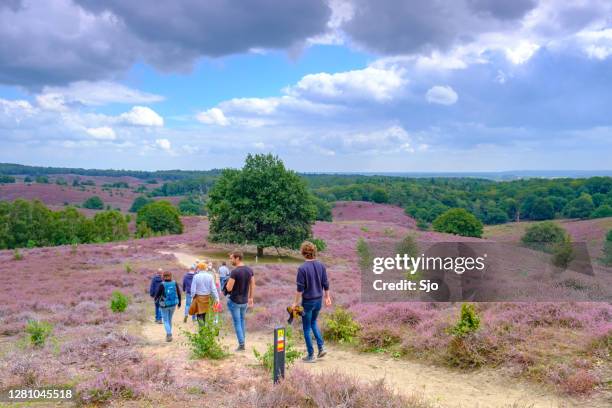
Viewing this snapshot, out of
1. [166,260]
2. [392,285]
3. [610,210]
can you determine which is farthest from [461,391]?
[610,210]

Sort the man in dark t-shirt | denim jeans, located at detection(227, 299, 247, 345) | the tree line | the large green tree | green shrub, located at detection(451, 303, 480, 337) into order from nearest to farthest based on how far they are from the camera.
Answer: green shrub, located at detection(451, 303, 480, 337)
the man in dark t-shirt
denim jeans, located at detection(227, 299, 247, 345)
the large green tree
the tree line

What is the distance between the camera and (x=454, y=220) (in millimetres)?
77562

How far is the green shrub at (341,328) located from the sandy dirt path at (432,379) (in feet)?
1.15

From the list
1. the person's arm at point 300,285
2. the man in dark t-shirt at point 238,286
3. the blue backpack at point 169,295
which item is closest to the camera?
the person's arm at point 300,285

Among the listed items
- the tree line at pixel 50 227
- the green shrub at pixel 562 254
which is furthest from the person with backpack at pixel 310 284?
the tree line at pixel 50 227

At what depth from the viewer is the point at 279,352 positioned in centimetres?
Result: 679

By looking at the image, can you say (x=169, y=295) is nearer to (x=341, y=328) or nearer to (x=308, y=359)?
(x=308, y=359)

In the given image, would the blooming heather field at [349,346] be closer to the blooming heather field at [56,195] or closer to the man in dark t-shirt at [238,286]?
the man in dark t-shirt at [238,286]

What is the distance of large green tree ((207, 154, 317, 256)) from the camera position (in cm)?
3538

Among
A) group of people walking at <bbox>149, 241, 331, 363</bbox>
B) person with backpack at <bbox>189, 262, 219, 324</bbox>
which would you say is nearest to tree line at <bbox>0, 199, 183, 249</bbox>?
group of people walking at <bbox>149, 241, 331, 363</bbox>

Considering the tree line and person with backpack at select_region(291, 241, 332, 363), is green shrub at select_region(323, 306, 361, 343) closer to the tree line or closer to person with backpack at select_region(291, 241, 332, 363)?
person with backpack at select_region(291, 241, 332, 363)

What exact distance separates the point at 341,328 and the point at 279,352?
3956mm

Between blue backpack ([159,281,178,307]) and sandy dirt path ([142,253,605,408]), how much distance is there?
919 mm

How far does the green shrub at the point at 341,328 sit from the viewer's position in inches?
411
